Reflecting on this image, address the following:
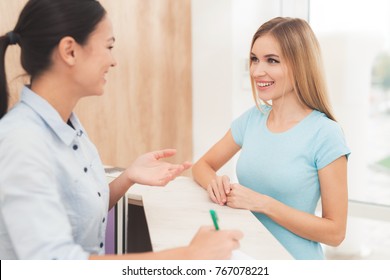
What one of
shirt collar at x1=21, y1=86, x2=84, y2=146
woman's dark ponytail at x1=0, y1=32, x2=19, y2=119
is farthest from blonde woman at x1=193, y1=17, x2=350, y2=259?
woman's dark ponytail at x1=0, y1=32, x2=19, y2=119

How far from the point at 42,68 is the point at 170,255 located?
558 millimetres

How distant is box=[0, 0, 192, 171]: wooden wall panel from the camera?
8.34 feet

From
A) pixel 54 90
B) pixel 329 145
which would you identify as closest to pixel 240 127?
pixel 329 145

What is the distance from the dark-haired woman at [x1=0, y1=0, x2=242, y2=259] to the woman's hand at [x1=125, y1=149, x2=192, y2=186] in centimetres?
16

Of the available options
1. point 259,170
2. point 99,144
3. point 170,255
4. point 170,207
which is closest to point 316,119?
point 259,170

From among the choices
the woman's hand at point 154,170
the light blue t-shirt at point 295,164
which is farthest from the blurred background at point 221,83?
the light blue t-shirt at point 295,164

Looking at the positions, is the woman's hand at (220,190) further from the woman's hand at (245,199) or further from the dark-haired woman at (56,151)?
the dark-haired woman at (56,151)

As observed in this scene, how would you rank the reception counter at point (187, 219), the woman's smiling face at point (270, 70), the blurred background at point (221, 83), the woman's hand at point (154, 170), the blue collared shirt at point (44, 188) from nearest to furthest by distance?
the blue collared shirt at point (44, 188)
the reception counter at point (187, 219)
the woman's hand at point (154, 170)
the woman's smiling face at point (270, 70)
the blurred background at point (221, 83)

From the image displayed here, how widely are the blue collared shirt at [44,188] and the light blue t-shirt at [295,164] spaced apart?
631 millimetres

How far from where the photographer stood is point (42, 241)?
2.89 feet

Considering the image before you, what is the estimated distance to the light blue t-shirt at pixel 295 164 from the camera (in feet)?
4.98

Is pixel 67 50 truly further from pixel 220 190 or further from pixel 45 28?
pixel 220 190

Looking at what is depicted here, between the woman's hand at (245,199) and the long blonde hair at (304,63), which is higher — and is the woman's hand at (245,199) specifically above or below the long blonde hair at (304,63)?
below
